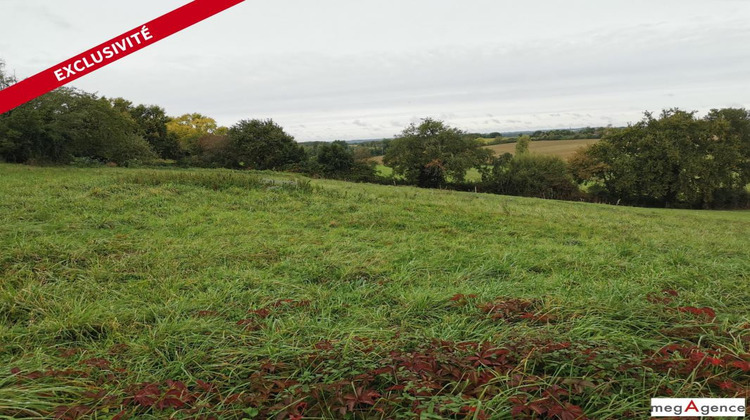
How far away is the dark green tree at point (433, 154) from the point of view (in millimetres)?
38156

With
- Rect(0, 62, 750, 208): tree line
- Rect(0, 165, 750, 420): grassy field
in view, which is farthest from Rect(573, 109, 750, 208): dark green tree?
Rect(0, 165, 750, 420): grassy field

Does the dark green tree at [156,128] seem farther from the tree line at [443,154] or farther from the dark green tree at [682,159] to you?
the dark green tree at [682,159]

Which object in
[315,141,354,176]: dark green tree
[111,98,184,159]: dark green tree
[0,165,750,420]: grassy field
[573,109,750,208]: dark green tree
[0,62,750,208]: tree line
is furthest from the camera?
[111,98,184,159]: dark green tree

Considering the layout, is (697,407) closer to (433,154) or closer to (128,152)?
(128,152)

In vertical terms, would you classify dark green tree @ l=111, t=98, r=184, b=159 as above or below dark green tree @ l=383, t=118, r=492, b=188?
above

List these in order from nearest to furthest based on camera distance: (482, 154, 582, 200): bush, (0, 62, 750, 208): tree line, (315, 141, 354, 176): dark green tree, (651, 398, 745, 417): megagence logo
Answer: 1. (651, 398, 745, 417): megagence logo
2. (0, 62, 750, 208): tree line
3. (482, 154, 582, 200): bush
4. (315, 141, 354, 176): dark green tree

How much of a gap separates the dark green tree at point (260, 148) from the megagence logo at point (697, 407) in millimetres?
41160

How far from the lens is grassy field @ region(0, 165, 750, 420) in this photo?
Answer: 198 centimetres

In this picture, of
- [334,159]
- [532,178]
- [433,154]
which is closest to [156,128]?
[334,159]

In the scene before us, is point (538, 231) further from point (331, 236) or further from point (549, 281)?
point (331, 236)

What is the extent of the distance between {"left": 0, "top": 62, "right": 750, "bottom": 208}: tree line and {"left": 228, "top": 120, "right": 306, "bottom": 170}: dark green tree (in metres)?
0.11

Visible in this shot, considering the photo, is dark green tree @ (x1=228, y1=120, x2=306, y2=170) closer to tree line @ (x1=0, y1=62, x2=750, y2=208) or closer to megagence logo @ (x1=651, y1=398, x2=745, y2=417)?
tree line @ (x1=0, y1=62, x2=750, y2=208)

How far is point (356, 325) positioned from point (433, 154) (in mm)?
37279

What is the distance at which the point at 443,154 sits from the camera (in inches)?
1516
